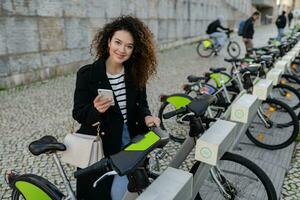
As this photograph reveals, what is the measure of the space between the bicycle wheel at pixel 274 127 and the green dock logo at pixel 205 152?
2.38 meters

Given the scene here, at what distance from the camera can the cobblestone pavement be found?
381cm

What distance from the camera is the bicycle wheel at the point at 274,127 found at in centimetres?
422

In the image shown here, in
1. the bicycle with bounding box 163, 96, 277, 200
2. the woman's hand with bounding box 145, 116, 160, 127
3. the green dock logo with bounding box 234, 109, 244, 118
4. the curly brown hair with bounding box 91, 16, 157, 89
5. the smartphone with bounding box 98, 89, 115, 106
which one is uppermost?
the curly brown hair with bounding box 91, 16, 157, 89

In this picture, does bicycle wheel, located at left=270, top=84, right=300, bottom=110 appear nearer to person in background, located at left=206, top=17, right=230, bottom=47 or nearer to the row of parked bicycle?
the row of parked bicycle

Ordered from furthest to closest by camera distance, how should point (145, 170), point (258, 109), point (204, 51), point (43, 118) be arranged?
point (204, 51) < point (43, 118) < point (258, 109) < point (145, 170)

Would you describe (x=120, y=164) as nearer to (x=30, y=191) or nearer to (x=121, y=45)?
(x=121, y=45)

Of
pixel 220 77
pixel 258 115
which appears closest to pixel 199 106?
pixel 258 115

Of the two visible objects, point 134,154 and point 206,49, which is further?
point 206,49

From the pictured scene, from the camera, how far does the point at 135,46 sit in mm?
2293

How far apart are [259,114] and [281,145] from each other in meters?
0.50

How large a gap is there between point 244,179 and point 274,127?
202 centimetres

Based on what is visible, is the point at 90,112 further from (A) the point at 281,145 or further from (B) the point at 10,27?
(B) the point at 10,27

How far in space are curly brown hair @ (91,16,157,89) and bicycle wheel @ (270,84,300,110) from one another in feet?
11.2

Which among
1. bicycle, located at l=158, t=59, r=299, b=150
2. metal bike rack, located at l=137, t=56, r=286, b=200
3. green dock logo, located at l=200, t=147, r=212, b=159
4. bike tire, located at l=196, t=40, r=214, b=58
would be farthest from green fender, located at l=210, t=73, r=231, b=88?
bike tire, located at l=196, t=40, r=214, b=58
